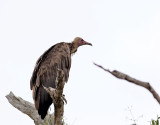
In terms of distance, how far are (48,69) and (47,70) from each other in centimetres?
5

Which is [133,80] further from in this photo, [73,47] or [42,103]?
[73,47]

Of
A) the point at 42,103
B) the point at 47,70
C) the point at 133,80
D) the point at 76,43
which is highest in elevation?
the point at 76,43

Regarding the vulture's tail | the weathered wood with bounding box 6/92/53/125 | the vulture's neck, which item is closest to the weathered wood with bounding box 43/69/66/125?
the vulture's tail

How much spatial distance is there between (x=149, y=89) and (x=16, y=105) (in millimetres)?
7558

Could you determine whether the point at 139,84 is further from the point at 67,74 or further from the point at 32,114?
the point at 32,114

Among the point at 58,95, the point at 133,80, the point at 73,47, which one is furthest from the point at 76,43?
the point at 133,80

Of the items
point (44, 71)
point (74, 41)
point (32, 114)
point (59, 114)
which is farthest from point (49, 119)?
point (59, 114)

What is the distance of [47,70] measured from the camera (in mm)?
7129

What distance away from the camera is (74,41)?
8.65 meters

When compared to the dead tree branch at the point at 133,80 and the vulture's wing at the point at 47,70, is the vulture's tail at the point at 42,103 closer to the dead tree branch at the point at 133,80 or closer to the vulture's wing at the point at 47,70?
the vulture's wing at the point at 47,70

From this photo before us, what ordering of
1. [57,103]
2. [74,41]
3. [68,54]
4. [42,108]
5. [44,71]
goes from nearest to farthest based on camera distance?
[57,103] < [42,108] < [44,71] < [68,54] < [74,41]

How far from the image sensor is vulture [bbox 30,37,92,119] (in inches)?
251

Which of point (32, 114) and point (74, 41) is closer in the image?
point (32, 114)

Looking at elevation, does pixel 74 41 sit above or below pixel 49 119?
above
